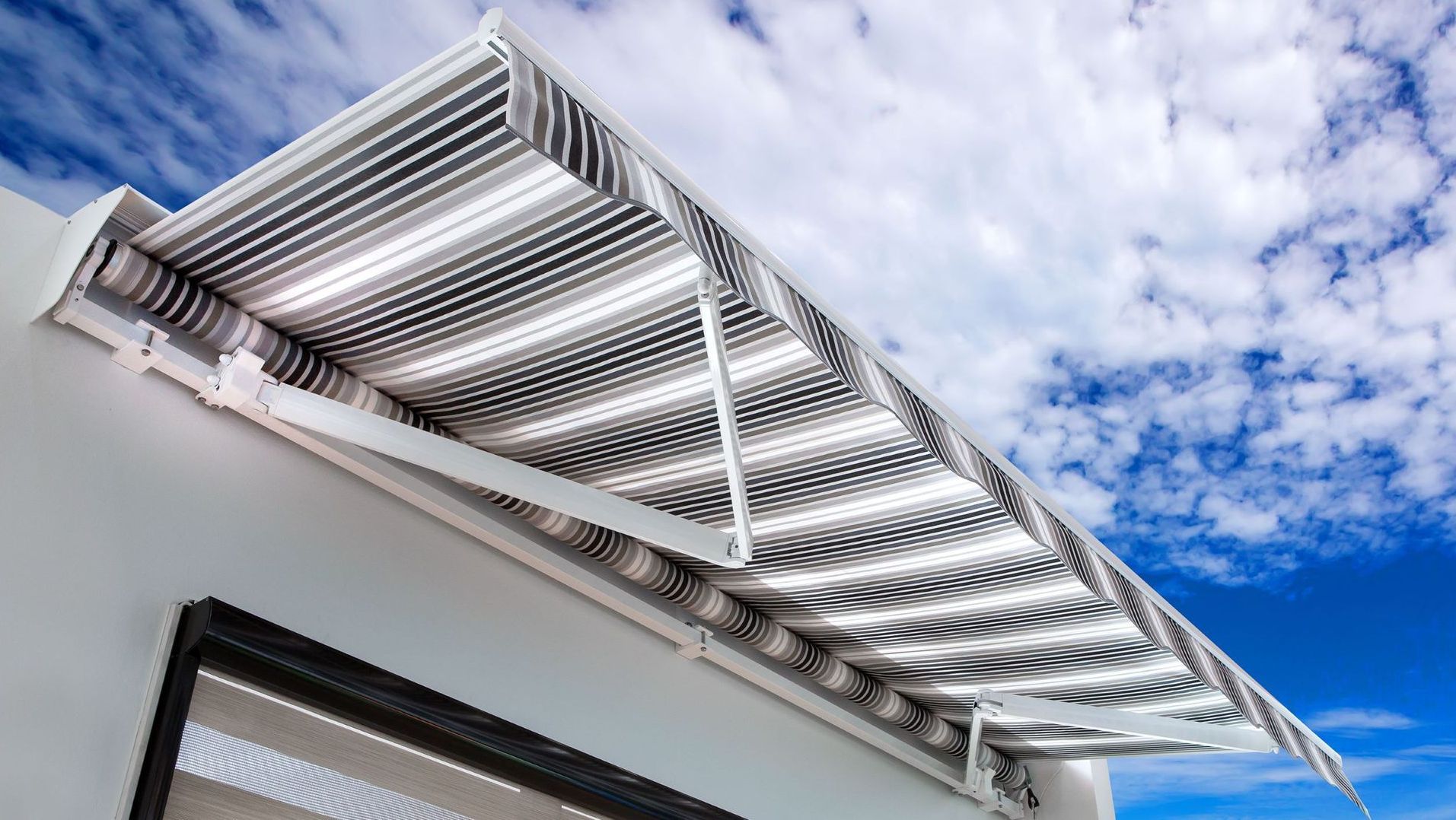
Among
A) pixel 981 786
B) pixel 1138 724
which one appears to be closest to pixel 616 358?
pixel 1138 724

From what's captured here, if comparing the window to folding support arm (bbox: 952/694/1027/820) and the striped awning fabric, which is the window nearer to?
the striped awning fabric

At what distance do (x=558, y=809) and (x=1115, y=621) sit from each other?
3083mm

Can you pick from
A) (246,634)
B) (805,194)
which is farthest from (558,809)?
(805,194)

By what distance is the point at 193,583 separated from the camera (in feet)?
11.3

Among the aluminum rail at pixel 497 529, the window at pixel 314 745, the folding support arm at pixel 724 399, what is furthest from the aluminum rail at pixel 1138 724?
the folding support arm at pixel 724 399

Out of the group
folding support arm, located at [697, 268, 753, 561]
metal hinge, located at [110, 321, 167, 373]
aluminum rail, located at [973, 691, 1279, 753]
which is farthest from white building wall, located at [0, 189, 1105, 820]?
aluminum rail, located at [973, 691, 1279, 753]

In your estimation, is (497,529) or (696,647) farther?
(696,647)

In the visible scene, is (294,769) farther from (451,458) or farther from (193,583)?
(451,458)

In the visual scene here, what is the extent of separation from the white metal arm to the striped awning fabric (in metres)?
0.26

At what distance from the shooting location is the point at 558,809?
4.56 metres

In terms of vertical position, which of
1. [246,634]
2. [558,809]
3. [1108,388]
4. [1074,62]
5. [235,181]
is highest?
[1108,388]

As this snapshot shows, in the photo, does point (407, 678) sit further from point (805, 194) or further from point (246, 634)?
point (805, 194)

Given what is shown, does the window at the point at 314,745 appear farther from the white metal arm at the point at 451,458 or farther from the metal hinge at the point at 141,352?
the metal hinge at the point at 141,352

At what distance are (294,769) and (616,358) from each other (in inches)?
71.8
